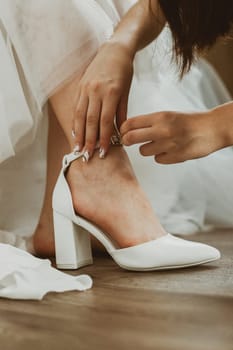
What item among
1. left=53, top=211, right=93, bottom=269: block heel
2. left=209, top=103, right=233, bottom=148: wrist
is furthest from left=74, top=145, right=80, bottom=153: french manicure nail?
left=209, top=103, right=233, bottom=148: wrist

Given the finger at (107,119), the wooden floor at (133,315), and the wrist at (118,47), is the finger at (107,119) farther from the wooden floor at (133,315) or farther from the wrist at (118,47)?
the wooden floor at (133,315)

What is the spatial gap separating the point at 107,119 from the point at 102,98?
0.11 feet

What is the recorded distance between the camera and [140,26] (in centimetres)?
112

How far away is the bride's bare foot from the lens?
1025 millimetres

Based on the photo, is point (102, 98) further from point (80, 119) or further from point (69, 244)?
point (69, 244)

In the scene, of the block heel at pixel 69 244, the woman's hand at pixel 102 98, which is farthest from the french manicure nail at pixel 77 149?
the block heel at pixel 69 244

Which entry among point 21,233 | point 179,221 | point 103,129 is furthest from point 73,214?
point 179,221

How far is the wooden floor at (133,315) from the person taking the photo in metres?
0.66

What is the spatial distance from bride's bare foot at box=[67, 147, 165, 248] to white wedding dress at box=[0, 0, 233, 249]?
5.7 inches

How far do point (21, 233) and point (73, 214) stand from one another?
0.25m

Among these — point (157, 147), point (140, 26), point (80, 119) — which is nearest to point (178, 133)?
point (157, 147)

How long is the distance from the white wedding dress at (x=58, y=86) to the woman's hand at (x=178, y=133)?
7.2 inches

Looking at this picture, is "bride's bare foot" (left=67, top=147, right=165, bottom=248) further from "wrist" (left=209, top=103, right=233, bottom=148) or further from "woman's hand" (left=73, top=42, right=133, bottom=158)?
"wrist" (left=209, top=103, right=233, bottom=148)

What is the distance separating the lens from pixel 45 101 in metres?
1.11
